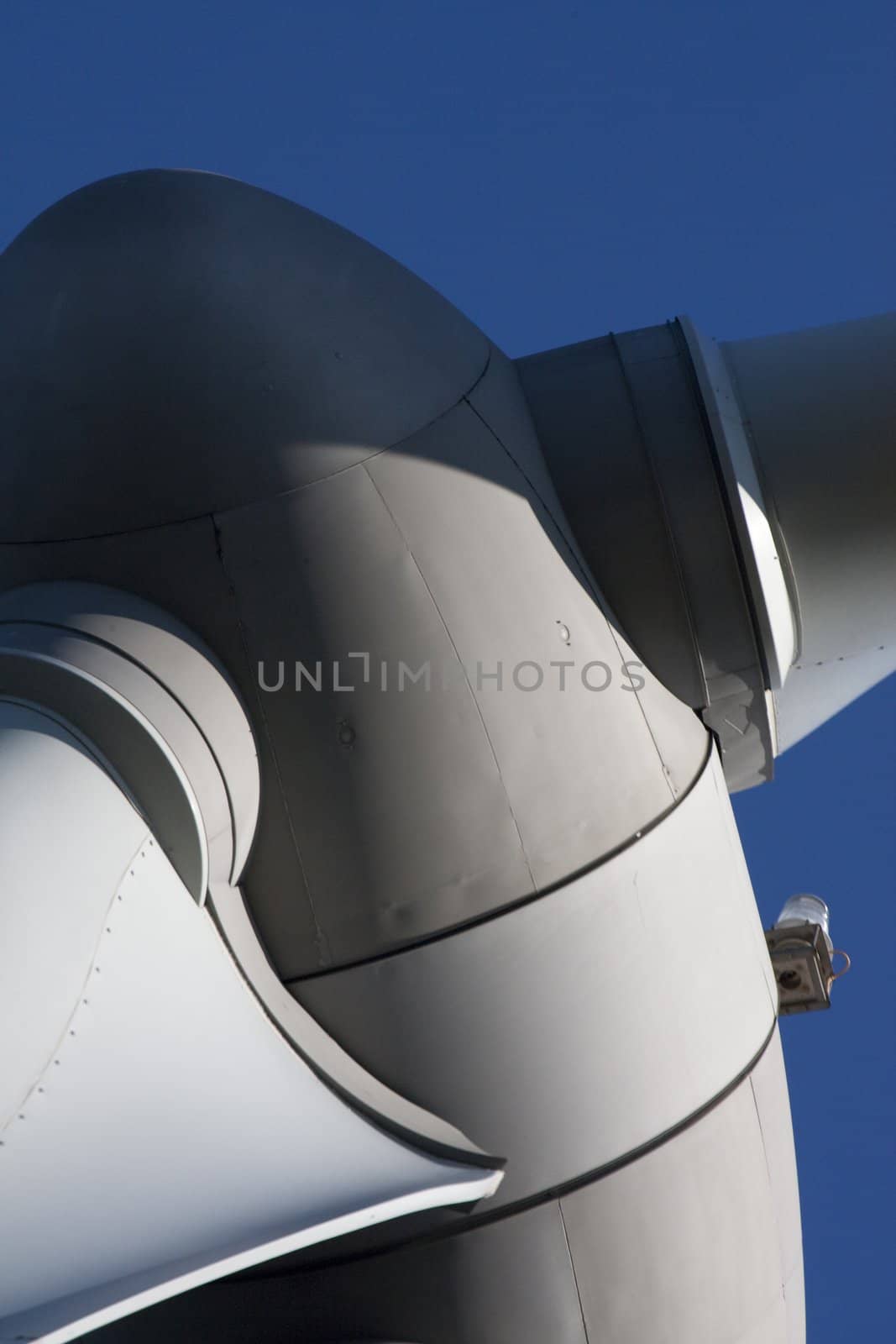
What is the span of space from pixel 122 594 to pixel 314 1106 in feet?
5.88

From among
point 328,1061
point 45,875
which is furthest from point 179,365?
point 328,1061

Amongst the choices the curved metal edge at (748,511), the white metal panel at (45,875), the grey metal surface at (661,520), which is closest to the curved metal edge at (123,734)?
the white metal panel at (45,875)

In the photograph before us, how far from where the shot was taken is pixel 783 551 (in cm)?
610

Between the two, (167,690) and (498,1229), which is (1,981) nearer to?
(167,690)

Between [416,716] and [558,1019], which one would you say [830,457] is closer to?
[416,716]

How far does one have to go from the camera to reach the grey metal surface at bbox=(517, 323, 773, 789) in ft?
19.7

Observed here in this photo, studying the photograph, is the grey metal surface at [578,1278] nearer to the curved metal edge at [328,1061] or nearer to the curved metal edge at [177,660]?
the curved metal edge at [328,1061]

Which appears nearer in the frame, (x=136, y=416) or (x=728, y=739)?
(x=136, y=416)

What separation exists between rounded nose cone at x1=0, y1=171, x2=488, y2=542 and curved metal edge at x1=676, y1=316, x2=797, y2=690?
984mm

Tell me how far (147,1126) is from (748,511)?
3145 millimetres

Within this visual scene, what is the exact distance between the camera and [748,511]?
5957mm

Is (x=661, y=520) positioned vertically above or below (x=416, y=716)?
above

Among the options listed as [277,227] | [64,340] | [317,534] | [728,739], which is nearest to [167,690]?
[317,534]

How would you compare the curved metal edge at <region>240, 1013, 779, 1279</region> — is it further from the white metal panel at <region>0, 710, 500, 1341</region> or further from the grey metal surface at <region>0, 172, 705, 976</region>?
the grey metal surface at <region>0, 172, 705, 976</region>
